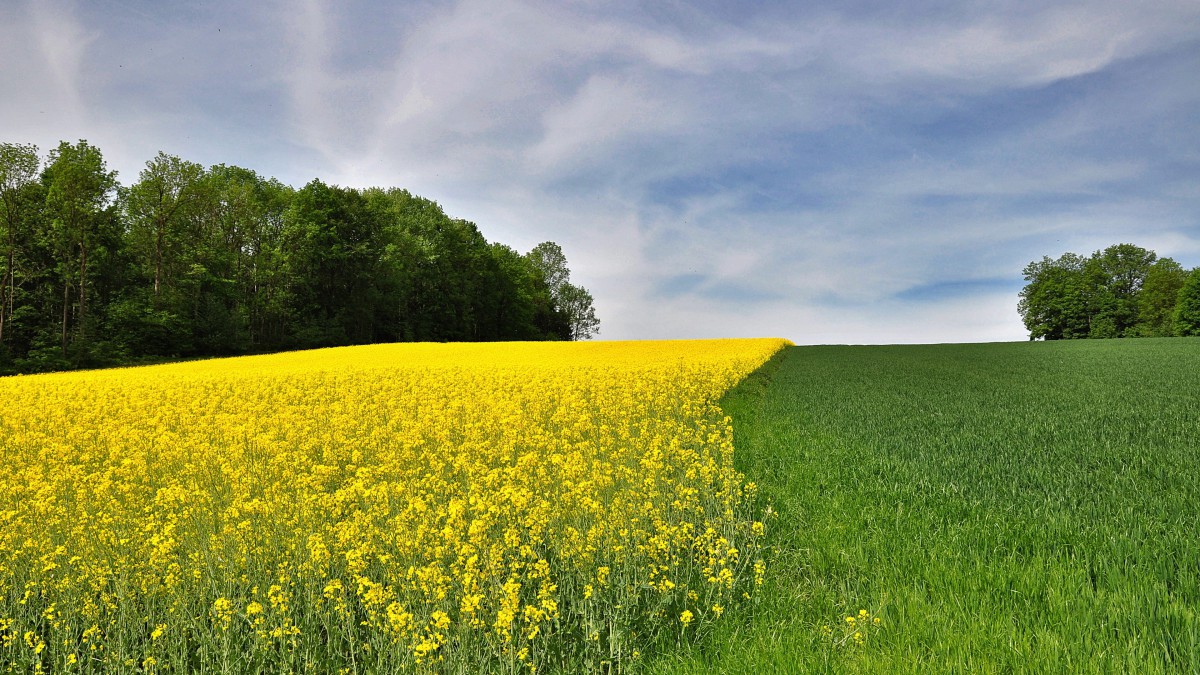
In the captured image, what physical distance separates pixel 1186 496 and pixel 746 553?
14.3 feet

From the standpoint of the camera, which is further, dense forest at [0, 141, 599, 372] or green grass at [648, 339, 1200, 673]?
dense forest at [0, 141, 599, 372]

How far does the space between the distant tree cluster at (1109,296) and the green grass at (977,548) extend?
256 ft

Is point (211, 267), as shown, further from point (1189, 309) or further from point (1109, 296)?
point (1109, 296)

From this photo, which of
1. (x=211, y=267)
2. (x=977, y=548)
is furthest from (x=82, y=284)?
(x=977, y=548)

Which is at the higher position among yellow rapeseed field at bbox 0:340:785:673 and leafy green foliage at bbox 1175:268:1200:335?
leafy green foliage at bbox 1175:268:1200:335

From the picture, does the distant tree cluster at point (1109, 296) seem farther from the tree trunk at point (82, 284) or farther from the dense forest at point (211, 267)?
the tree trunk at point (82, 284)

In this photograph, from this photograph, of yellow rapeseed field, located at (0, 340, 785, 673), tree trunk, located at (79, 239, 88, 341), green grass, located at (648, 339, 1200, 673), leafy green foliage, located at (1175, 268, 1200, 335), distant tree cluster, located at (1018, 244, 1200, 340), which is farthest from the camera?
distant tree cluster, located at (1018, 244, 1200, 340)

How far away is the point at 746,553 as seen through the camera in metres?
4.74

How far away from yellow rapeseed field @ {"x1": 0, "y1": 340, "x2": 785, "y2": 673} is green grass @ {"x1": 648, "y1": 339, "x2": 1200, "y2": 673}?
0.54m

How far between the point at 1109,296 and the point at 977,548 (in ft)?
301

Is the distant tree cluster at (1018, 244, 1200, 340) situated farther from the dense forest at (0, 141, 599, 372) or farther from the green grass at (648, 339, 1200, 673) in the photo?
the green grass at (648, 339, 1200, 673)

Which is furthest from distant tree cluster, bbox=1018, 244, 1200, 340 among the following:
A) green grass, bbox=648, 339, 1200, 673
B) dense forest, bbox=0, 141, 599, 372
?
green grass, bbox=648, 339, 1200, 673

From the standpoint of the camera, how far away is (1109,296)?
234ft

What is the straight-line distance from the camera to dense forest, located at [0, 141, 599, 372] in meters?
29.4
